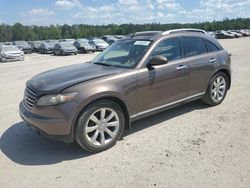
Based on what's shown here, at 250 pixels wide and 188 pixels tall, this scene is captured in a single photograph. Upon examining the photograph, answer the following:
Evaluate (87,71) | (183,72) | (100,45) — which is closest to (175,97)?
(183,72)

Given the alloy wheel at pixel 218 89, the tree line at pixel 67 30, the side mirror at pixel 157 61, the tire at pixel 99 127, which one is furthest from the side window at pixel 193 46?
the tree line at pixel 67 30

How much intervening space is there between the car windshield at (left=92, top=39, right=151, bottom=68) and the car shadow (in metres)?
1.24

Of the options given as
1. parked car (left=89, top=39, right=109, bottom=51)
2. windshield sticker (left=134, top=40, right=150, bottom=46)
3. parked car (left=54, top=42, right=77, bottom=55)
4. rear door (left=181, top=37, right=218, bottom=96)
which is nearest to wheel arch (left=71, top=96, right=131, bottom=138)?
windshield sticker (left=134, top=40, right=150, bottom=46)

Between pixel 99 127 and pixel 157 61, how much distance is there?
1487 mm

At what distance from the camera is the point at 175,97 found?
5383 millimetres

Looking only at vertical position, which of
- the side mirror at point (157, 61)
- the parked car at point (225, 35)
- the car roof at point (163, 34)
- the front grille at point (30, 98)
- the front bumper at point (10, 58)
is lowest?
the front bumper at point (10, 58)

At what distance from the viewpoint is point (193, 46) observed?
19.2 ft

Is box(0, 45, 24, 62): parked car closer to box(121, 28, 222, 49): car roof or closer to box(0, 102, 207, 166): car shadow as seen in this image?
box(0, 102, 207, 166): car shadow

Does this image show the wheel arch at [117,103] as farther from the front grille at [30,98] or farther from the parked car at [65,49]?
the parked car at [65,49]

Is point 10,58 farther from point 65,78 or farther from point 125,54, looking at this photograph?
point 65,78

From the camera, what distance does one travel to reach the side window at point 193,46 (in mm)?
5656

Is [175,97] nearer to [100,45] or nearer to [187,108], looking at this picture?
[187,108]

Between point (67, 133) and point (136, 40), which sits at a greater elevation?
point (136, 40)

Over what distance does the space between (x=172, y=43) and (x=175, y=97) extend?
1.04 metres
